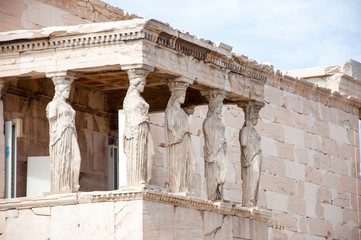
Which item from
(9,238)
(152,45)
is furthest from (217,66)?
(9,238)

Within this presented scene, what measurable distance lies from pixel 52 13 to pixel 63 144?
9.18 ft

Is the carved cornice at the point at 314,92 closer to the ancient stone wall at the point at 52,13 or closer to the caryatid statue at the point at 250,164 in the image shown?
the ancient stone wall at the point at 52,13

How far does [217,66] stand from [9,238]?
342cm

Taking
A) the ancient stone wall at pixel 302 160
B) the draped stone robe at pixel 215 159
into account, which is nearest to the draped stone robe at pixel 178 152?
the draped stone robe at pixel 215 159

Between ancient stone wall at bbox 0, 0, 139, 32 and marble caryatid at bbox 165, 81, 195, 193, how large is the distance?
2.39 metres

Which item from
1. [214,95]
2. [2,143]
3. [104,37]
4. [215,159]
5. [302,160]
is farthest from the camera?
[302,160]

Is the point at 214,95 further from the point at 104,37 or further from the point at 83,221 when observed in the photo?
the point at 83,221

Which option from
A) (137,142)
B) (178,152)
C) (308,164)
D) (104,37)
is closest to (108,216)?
(137,142)

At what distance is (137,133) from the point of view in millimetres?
11852

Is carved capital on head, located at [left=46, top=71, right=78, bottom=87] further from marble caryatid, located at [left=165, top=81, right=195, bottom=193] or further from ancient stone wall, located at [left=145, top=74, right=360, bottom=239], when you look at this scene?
ancient stone wall, located at [left=145, top=74, right=360, bottom=239]

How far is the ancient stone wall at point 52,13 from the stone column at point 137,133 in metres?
2.43

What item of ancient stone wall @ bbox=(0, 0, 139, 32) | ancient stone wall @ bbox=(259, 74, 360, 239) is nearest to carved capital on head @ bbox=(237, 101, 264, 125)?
ancient stone wall @ bbox=(0, 0, 139, 32)

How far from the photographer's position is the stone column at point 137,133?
11789 mm

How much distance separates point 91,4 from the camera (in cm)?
1483
